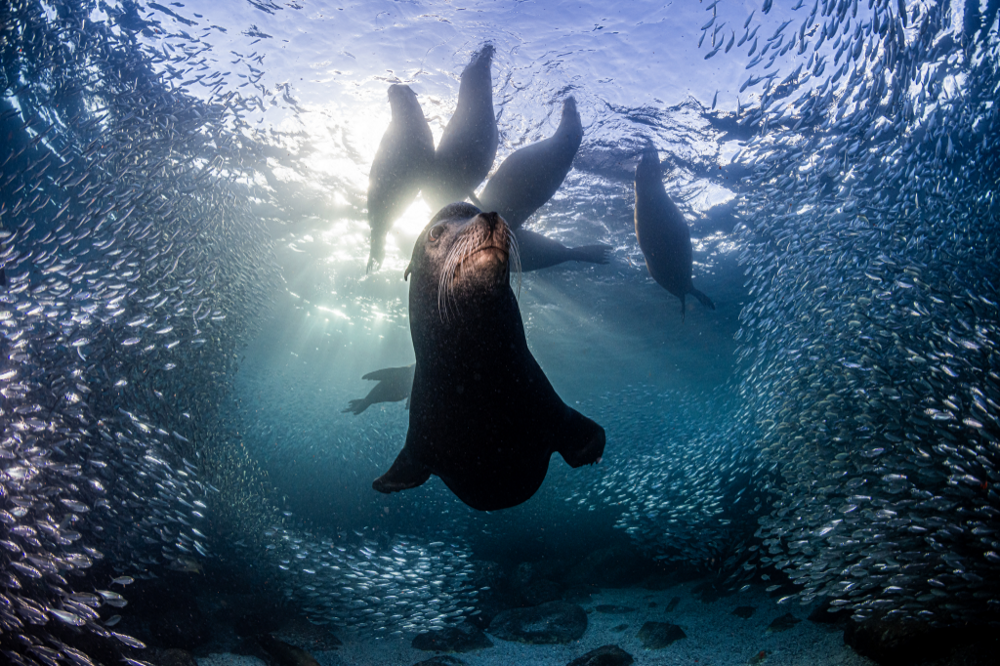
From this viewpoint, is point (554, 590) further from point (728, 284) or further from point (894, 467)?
point (728, 284)

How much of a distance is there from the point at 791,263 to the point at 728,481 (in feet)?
20.9

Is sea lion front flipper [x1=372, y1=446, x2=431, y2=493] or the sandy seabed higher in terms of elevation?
sea lion front flipper [x1=372, y1=446, x2=431, y2=493]

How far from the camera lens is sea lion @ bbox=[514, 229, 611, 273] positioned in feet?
23.2

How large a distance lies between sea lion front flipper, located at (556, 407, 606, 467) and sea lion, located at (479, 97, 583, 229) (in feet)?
12.8

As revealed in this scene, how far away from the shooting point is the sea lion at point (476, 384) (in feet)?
6.23

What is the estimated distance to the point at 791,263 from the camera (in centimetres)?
741

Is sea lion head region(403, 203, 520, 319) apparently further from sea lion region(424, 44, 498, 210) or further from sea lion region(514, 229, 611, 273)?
sea lion region(514, 229, 611, 273)

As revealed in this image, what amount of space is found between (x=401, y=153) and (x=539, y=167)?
177 cm

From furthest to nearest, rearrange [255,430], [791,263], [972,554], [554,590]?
[255,430] < [554,590] < [791,263] < [972,554]

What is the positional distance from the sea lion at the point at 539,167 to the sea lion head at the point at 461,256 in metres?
3.96

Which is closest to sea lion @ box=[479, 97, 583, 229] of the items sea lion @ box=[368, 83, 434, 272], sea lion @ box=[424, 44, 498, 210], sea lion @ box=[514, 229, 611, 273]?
sea lion @ box=[424, 44, 498, 210]

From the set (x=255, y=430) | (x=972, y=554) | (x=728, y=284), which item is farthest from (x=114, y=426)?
(x=728, y=284)

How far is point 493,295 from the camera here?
1.94m

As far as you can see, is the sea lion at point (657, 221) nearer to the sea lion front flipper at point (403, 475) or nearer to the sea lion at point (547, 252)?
the sea lion at point (547, 252)
